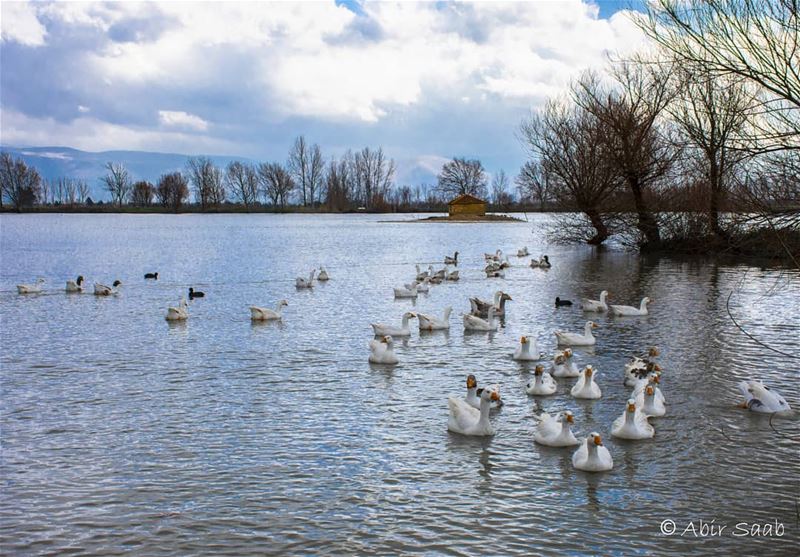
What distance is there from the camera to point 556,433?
9.50 m

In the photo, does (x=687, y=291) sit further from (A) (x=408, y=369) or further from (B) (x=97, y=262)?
(B) (x=97, y=262)

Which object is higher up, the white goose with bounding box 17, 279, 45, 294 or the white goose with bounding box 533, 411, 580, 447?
the white goose with bounding box 17, 279, 45, 294

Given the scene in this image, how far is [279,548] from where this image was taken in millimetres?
7020

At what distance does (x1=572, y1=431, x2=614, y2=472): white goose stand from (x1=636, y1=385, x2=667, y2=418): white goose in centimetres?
196

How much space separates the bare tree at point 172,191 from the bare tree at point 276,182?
19.3 m

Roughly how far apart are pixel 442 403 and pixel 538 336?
246 inches

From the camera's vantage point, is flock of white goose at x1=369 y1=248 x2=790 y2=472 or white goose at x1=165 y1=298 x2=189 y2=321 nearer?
flock of white goose at x1=369 y1=248 x2=790 y2=472

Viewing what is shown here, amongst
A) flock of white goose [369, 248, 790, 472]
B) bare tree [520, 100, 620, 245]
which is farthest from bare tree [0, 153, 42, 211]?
flock of white goose [369, 248, 790, 472]

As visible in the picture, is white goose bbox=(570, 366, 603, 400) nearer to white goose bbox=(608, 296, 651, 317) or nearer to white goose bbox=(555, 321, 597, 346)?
white goose bbox=(555, 321, 597, 346)

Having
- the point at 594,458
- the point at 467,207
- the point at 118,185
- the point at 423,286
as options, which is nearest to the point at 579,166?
the point at 423,286

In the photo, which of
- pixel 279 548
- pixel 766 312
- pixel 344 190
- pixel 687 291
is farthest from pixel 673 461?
pixel 344 190

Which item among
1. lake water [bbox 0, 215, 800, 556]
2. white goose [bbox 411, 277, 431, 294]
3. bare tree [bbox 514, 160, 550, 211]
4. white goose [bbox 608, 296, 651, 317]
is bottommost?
lake water [bbox 0, 215, 800, 556]

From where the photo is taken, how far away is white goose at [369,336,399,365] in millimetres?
13977

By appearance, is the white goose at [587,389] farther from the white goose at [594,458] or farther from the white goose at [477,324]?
the white goose at [477,324]
